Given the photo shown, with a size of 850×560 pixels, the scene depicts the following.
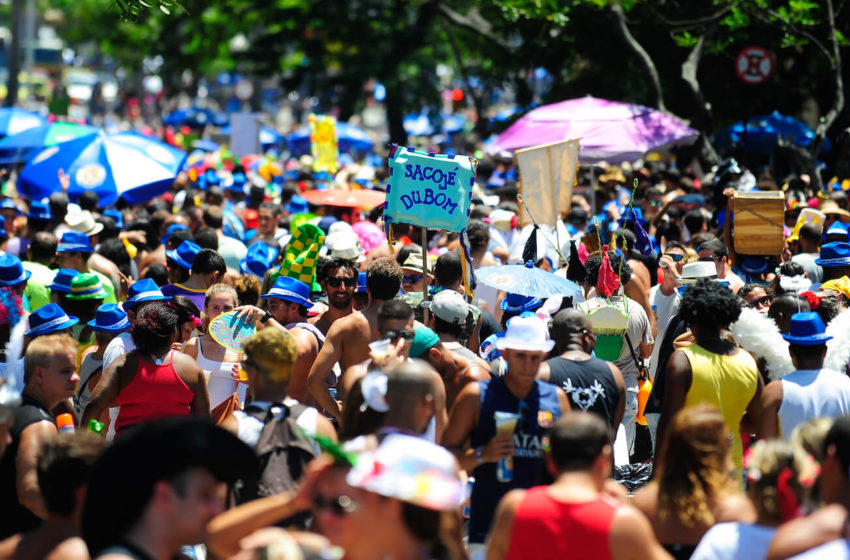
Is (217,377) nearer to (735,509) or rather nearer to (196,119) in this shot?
(735,509)

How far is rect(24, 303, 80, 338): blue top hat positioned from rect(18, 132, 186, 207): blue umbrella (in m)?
6.27

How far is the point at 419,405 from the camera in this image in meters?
4.27

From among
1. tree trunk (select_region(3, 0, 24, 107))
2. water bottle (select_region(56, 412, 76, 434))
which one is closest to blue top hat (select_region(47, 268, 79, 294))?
water bottle (select_region(56, 412, 76, 434))

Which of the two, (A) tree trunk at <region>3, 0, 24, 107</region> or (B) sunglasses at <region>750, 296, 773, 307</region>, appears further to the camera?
(A) tree trunk at <region>3, 0, 24, 107</region>

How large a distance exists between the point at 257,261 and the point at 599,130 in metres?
5.56

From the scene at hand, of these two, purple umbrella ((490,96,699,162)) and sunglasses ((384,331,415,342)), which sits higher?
sunglasses ((384,331,415,342))

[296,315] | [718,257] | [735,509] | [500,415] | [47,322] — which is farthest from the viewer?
[718,257]

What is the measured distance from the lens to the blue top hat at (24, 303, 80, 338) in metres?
6.15

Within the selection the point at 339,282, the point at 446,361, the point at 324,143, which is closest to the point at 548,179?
the point at 339,282

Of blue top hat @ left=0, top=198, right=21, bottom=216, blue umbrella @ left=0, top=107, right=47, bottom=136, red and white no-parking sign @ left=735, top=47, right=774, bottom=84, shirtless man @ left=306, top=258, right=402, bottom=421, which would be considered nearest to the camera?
shirtless man @ left=306, top=258, right=402, bottom=421

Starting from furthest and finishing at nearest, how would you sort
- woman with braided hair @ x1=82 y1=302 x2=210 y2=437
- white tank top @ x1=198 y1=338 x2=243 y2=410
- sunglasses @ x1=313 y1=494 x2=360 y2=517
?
white tank top @ x1=198 y1=338 x2=243 y2=410 → woman with braided hair @ x1=82 y1=302 x2=210 y2=437 → sunglasses @ x1=313 y1=494 x2=360 y2=517

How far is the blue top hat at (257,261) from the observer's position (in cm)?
967

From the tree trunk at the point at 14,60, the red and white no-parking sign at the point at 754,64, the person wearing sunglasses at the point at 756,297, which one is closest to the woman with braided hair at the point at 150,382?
the person wearing sunglasses at the point at 756,297

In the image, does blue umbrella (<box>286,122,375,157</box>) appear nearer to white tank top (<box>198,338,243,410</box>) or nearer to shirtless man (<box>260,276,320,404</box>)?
shirtless man (<box>260,276,320,404</box>)
